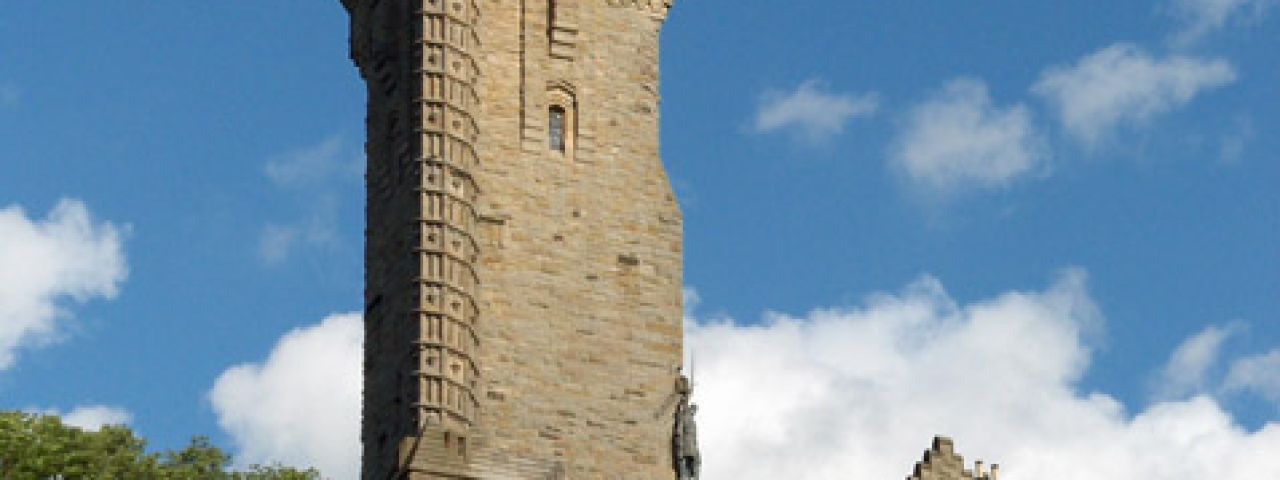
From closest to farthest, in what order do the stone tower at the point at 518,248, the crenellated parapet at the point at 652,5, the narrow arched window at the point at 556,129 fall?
the stone tower at the point at 518,248 → the narrow arched window at the point at 556,129 → the crenellated parapet at the point at 652,5

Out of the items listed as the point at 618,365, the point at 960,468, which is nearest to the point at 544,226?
the point at 618,365

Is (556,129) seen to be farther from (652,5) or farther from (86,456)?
(86,456)

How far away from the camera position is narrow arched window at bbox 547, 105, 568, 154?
53.7 m

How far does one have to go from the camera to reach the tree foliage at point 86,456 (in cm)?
6222

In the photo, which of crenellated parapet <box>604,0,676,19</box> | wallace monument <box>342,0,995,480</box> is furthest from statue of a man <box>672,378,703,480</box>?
crenellated parapet <box>604,0,676,19</box>

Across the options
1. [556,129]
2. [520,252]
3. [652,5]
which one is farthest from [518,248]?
[652,5]

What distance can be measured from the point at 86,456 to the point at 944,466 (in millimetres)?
18366

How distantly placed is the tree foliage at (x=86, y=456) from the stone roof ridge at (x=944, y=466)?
16.6 m

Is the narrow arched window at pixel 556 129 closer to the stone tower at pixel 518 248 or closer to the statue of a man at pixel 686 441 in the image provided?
the stone tower at pixel 518 248

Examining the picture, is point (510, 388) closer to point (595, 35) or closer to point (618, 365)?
point (618, 365)

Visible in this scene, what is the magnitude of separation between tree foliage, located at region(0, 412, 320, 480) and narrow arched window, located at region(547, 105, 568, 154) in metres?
14.4

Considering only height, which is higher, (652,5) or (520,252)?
(652,5)

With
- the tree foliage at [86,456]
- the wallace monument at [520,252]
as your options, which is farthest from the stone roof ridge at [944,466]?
the tree foliage at [86,456]

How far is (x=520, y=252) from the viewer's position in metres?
52.3
